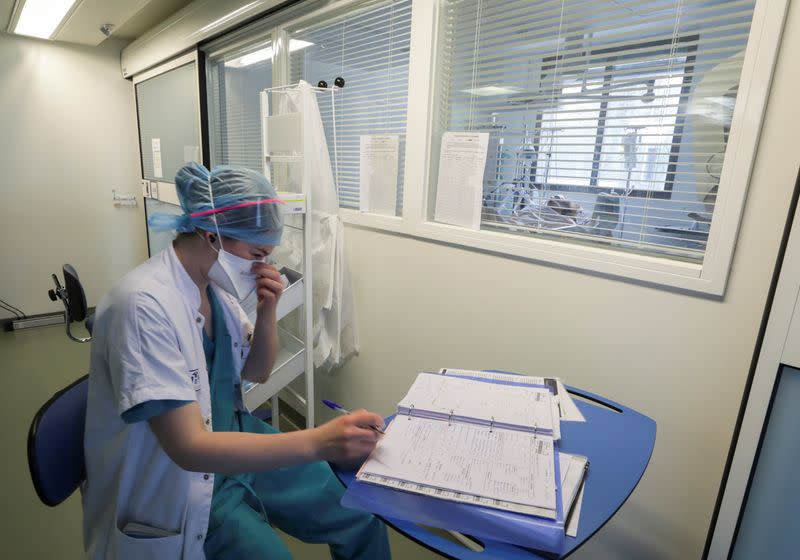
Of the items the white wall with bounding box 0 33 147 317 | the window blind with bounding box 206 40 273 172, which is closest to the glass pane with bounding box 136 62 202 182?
the window blind with bounding box 206 40 273 172

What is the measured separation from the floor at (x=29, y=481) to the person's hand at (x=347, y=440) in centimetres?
123

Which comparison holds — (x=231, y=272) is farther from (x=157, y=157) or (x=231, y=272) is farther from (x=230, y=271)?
(x=157, y=157)

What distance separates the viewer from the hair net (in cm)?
103

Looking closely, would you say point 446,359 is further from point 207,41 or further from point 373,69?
point 207,41

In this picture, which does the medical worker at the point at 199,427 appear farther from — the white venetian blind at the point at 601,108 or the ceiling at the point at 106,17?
the ceiling at the point at 106,17

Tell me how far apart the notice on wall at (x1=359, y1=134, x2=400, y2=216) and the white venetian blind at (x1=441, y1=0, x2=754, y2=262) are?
0.37 metres

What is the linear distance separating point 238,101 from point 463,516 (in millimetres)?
3203

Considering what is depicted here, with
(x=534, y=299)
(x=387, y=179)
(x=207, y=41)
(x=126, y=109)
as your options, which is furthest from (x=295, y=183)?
(x=126, y=109)

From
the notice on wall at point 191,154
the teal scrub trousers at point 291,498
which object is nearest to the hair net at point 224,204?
the teal scrub trousers at point 291,498

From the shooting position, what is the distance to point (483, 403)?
1.04 metres

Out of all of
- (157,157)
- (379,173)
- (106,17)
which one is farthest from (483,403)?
(157,157)

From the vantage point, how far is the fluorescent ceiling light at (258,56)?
2531 millimetres

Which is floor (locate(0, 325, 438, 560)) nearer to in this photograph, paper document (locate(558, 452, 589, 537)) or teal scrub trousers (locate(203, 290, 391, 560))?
teal scrub trousers (locate(203, 290, 391, 560))

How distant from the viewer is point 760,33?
1036 millimetres
